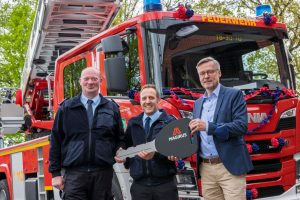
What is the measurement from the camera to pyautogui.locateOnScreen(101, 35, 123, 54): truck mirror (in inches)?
189

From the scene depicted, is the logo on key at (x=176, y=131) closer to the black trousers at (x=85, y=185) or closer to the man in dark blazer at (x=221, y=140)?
the man in dark blazer at (x=221, y=140)

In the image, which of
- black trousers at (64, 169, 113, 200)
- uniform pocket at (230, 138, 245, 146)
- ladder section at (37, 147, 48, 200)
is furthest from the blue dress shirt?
ladder section at (37, 147, 48, 200)

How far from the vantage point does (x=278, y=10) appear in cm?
1566

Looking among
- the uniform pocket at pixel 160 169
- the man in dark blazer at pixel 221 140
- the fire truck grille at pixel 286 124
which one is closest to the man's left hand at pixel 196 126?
the man in dark blazer at pixel 221 140

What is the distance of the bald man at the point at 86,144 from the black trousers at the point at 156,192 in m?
0.29

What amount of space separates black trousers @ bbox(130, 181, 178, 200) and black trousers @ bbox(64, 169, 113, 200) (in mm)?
282

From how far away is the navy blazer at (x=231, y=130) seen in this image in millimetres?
3554

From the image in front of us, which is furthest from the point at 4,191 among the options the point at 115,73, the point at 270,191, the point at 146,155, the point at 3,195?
the point at 146,155

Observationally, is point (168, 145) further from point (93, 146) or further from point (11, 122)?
point (11, 122)

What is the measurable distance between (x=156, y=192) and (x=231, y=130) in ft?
2.56

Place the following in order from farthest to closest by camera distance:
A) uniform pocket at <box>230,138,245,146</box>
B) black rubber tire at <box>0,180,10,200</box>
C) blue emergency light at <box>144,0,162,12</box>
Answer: black rubber tire at <box>0,180,10,200</box>, blue emergency light at <box>144,0,162,12</box>, uniform pocket at <box>230,138,245,146</box>

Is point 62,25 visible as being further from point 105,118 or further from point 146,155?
point 146,155

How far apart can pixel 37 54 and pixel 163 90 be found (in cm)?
409

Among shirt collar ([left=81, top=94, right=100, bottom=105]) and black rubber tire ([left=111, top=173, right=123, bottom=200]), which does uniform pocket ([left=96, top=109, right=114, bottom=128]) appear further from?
black rubber tire ([left=111, top=173, right=123, bottom=200])
